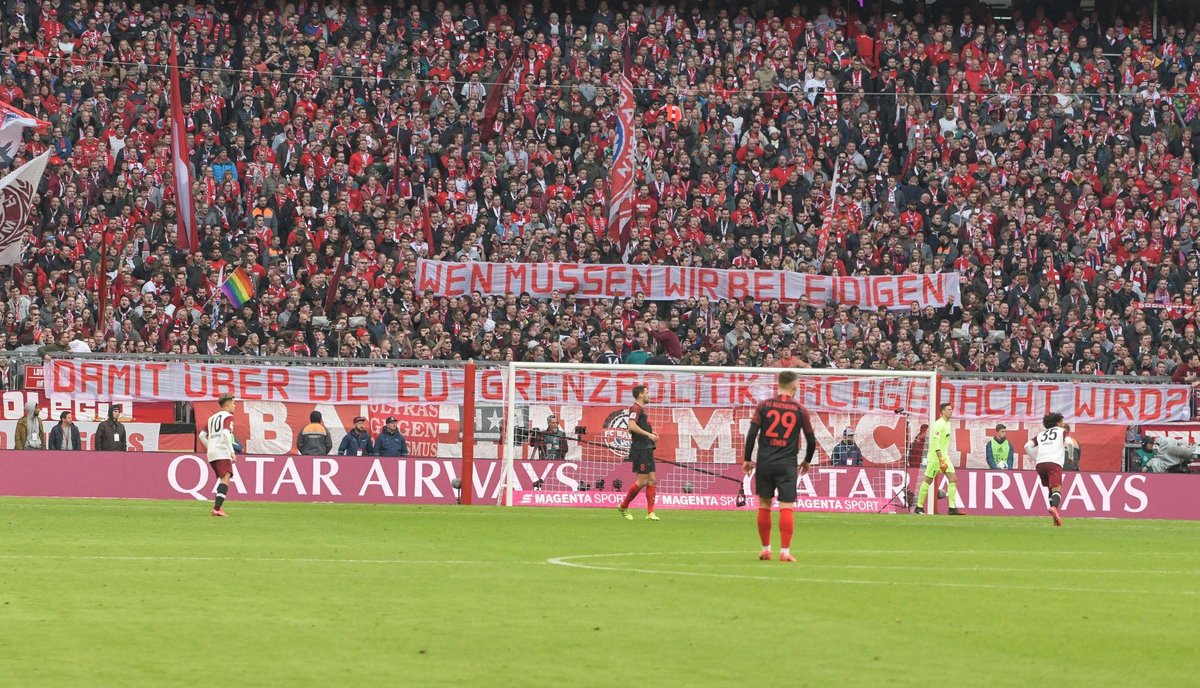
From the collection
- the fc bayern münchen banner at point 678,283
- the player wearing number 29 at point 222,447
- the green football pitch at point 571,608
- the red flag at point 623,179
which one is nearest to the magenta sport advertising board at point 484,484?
the player wearing number 29 at point 222,447

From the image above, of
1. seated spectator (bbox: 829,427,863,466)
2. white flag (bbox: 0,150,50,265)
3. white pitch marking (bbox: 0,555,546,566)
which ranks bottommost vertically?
white pitch marking (bbox: 0,555,546,566)

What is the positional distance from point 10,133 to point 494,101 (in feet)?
33.8

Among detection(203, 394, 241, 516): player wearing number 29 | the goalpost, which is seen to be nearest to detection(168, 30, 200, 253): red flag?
the goalpost

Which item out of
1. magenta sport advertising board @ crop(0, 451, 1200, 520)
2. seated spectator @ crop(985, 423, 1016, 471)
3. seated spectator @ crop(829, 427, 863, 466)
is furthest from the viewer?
seated spectator @ crop(985, 423, 1016, 471)

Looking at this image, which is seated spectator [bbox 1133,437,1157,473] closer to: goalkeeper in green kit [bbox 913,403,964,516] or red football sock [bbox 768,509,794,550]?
goalkeeper in green kit [bbox 913,403,964,516]

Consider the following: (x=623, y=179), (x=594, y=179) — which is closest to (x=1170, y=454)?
(x=623, y=179)

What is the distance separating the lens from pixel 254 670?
9.27 meters

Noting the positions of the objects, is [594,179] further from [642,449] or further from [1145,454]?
[642,449]

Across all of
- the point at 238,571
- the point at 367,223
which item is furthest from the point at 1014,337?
the point at 238,571

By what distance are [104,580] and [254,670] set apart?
5.58 metres

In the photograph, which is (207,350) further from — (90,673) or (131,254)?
(90,673)

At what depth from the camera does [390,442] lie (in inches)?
1229

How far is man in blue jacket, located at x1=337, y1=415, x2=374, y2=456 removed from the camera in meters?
31.2

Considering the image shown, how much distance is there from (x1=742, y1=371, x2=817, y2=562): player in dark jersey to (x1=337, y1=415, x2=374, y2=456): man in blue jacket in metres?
14.7
